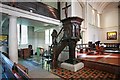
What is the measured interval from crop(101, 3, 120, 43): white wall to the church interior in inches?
105

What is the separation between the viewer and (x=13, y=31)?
4.91 meters

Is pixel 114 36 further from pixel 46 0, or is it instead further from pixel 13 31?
pixel 13 31

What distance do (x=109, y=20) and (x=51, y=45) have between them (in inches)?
508

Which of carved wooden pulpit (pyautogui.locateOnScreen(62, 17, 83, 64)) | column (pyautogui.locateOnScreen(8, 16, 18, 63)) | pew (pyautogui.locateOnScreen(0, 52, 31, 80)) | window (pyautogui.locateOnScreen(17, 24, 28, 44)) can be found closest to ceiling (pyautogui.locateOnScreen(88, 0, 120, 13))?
window (pyautogui.locateOnScreen(17, 24, 28, 44))

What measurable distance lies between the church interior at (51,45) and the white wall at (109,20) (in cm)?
268

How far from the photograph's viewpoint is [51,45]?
5445mm

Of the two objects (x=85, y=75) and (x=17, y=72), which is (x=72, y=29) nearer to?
(x=85, y=75)

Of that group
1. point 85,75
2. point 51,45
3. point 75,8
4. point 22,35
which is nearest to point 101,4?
point 75,8

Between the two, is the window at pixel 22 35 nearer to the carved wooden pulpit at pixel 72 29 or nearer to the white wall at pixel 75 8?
the white wall at pixel 75 8

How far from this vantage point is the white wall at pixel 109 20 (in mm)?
14786

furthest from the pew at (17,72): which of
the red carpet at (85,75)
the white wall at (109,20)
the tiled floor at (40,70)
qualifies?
the white wall at (109,20)

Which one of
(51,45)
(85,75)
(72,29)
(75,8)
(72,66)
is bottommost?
(85,75)

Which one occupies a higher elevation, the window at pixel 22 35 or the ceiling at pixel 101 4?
the ceiling at pixel 101 4

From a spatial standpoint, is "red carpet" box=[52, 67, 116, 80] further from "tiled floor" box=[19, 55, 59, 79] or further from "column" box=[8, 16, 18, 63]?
"column" box=[8, 16, 18, 63]
